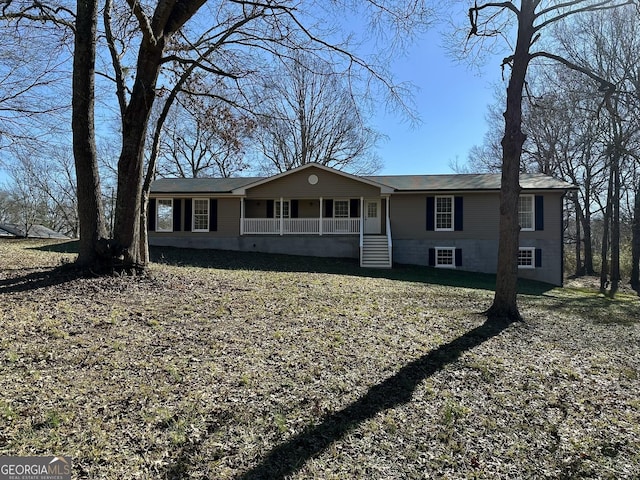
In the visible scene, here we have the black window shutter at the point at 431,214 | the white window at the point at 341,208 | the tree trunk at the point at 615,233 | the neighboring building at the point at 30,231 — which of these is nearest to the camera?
the black window shutter at the point at 431,214

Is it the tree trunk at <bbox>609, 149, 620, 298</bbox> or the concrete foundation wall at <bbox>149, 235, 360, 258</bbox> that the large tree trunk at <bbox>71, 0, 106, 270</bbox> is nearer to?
the concrete foundation wall at <bbox>149, 235, 360, 258</bbox>

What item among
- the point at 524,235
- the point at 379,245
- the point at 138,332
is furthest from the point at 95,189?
the point at 524,235

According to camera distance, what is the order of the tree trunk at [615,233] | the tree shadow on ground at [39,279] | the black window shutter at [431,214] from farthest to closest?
the tree trunk at [615,233] → the black window shutter at [431,214] → the tree shadow on ground at [39,279]

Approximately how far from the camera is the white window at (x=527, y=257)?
18.0 m

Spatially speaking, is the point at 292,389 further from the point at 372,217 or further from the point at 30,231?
the point at 30,231

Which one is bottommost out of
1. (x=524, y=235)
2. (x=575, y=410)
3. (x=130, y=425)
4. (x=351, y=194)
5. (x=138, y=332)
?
(x=575, y=410)

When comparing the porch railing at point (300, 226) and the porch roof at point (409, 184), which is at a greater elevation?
the porch roof at point (409, 184)

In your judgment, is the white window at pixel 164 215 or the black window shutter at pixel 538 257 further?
the white window at pixel 164 215

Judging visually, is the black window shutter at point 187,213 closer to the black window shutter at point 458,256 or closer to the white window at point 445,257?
the white window at point 445,257

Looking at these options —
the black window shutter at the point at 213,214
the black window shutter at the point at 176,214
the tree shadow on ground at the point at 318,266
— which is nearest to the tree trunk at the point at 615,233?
the tree shadow on ground at the point at 318,266

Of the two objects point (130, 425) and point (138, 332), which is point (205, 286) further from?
point (130, 425)

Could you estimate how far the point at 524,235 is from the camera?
59.3ft

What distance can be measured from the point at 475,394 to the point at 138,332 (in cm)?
422

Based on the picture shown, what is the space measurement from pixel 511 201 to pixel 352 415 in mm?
5748
